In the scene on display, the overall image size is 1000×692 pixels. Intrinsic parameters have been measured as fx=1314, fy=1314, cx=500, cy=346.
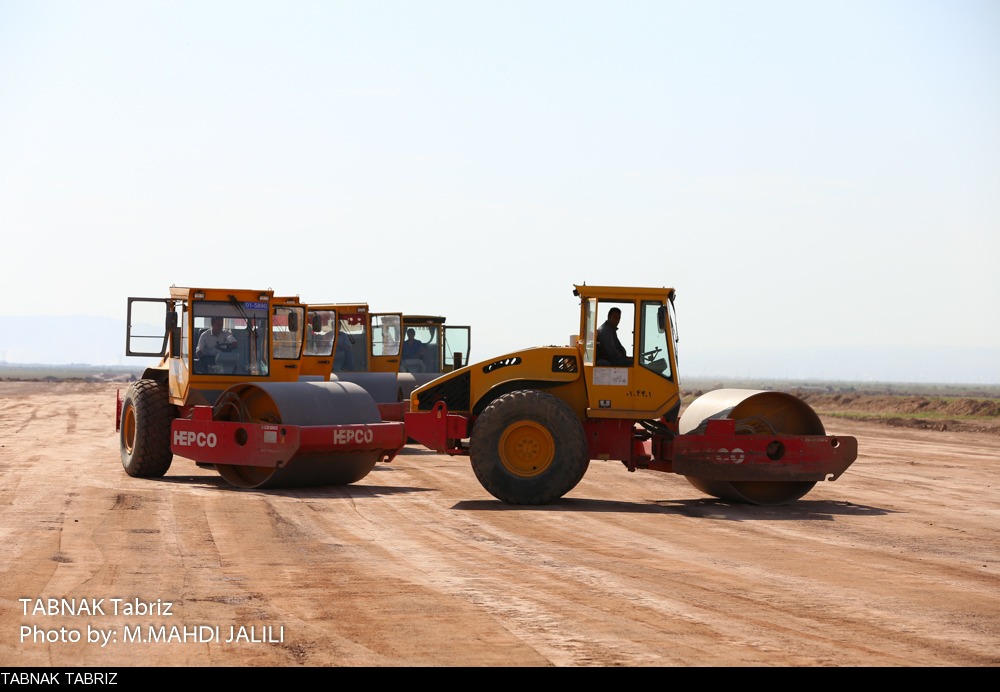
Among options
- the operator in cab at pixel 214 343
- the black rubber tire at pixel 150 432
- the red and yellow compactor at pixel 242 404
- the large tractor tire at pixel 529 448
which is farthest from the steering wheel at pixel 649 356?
the black rubber tire at pixel 150 432

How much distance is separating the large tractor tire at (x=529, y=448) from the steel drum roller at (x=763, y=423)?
5.19 ft

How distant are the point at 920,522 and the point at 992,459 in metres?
10.7

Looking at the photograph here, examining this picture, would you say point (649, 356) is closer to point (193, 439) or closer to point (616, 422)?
point (616, 422)

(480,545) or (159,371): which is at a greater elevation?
(159,371)

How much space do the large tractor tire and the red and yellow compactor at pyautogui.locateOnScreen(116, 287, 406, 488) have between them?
1.91 m

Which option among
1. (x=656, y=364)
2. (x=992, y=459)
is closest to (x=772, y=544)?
(x=656, y=364)

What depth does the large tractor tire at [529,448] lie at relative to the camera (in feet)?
49.1

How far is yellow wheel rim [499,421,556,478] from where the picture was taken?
49.5 ft

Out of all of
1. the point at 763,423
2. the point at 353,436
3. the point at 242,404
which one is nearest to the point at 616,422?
the point at 763,423

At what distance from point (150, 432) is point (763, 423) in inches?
326

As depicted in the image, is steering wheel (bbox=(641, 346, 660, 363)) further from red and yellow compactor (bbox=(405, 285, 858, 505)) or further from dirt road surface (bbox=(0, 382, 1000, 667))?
dirt road surface (bbox=(0, 382, 1000, 667))

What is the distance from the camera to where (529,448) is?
598 inches
